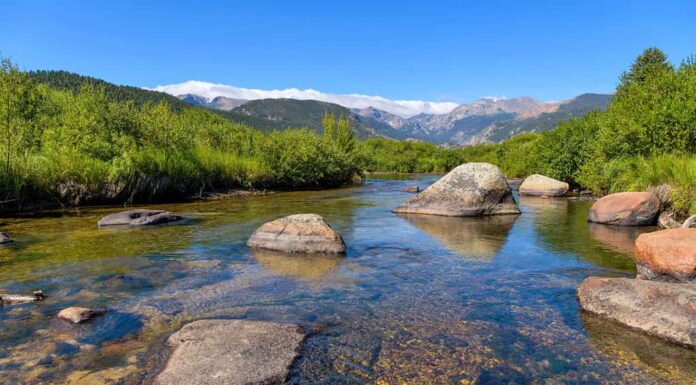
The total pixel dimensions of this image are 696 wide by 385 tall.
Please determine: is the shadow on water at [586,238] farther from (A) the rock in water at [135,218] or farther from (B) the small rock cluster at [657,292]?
(A) the rock in water at [135,218]

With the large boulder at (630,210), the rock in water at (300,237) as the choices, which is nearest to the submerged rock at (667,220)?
the large boulder at (630,210)

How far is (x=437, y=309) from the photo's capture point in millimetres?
8016

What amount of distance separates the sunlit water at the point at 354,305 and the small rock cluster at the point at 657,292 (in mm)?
297

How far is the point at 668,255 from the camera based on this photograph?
8.80 m

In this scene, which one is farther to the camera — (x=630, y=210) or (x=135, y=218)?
(x=630, y=210)

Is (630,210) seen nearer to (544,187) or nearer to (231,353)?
(544,187)

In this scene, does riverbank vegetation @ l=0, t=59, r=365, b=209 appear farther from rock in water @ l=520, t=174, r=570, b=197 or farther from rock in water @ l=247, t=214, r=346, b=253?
rock in water @ l=520, t=174, r=570, b=197

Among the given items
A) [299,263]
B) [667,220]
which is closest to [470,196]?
[667,220]

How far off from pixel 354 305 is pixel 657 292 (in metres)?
5.11

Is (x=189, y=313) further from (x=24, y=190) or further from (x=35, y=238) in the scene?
(x=24, y=190)

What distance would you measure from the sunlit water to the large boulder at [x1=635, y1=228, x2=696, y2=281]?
1.38 meters

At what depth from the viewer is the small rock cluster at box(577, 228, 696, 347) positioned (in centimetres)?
677

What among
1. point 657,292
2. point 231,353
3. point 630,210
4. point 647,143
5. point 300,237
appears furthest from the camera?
point 647,143

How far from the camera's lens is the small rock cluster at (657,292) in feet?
22.2
